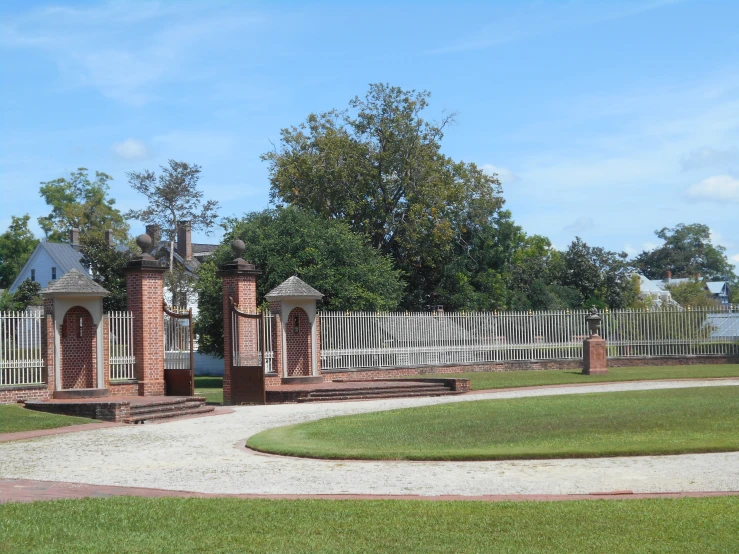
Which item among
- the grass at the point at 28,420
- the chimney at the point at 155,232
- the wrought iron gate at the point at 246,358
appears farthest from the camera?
the chimney at the point at 155,232

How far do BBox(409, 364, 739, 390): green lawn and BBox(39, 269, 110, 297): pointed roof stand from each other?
11.3 metres

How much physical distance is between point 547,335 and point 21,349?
21.1 meters

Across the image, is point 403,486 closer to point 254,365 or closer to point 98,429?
point 98,429

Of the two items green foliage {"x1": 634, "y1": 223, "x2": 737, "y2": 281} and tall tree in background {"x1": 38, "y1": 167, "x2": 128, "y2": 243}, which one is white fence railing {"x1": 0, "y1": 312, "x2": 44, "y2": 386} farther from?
green foliage {"x1": 634, "y1": 223, "x2": 737, "y2": 281}

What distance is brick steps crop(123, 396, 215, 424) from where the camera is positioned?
19500mm

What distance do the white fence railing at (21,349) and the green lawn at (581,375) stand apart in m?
12.3

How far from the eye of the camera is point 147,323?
23609 millimetres

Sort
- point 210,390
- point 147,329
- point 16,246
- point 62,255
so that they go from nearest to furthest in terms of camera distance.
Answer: point 147,329 < point 210,390 < point 62,255 < point 16,246

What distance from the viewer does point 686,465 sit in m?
11.2

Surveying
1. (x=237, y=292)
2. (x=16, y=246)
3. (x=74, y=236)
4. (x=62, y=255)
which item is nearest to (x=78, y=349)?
(x=237, y=292)

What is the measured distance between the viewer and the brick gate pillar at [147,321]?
921 inches

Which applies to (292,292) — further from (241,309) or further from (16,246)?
(16,246)

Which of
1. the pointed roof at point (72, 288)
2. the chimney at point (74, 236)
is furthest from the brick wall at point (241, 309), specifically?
the chimney at point (74, 236)

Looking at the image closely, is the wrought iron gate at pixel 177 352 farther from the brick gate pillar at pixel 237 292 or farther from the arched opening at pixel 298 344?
the arched opening at pixel 298 344
